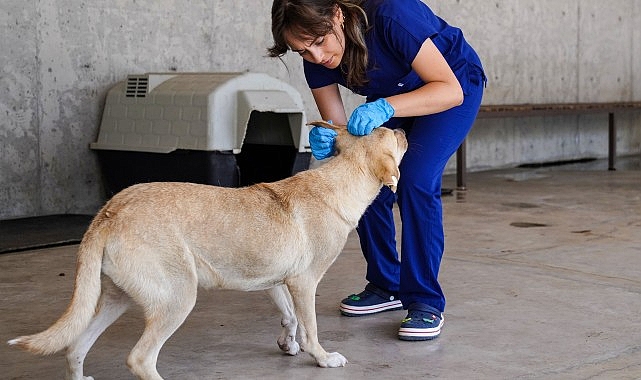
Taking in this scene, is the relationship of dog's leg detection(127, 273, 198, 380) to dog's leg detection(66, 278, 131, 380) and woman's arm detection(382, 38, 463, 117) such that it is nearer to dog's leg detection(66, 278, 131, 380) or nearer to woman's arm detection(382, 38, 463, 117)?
dog's leg detection(66, 278, 131, 380)

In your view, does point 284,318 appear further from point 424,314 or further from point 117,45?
point 117,45

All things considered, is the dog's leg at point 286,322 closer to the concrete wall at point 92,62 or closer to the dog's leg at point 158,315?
the dog's leg at point 158,315

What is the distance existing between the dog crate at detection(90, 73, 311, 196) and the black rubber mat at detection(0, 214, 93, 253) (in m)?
0.53

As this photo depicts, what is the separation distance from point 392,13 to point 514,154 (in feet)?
24.3

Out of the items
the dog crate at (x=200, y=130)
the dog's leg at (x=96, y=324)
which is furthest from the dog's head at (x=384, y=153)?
the dog crate at (x=200, y=130)

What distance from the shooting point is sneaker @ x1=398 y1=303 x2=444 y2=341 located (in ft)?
11.2

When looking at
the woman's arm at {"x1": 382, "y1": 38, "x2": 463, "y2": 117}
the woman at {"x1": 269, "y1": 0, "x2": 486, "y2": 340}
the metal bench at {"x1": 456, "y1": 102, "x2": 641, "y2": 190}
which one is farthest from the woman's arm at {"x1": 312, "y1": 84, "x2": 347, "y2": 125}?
the metal bench at {"x1": 456, "y1": 102, "x2": 641, "y2": 190}

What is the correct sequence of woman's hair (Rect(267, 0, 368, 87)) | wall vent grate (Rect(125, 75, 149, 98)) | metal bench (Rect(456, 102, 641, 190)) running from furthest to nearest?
1. metal bench (Rect(456, 102, 641, 190))
2. wall vent grate (Rect(125, 75, 149, 98))
3. woman's hair (Rect(267, 0, 368, 87))

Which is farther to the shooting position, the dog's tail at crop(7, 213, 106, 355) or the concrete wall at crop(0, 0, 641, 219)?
the concrete wall at crop(0, 0, 641, 219)

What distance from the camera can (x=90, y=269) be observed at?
2.65 m

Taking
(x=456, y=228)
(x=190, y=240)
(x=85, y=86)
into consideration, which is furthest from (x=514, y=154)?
(x=190, y=240)

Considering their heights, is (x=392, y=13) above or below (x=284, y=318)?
above

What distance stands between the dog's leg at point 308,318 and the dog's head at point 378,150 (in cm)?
42

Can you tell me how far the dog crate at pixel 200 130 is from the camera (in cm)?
602
